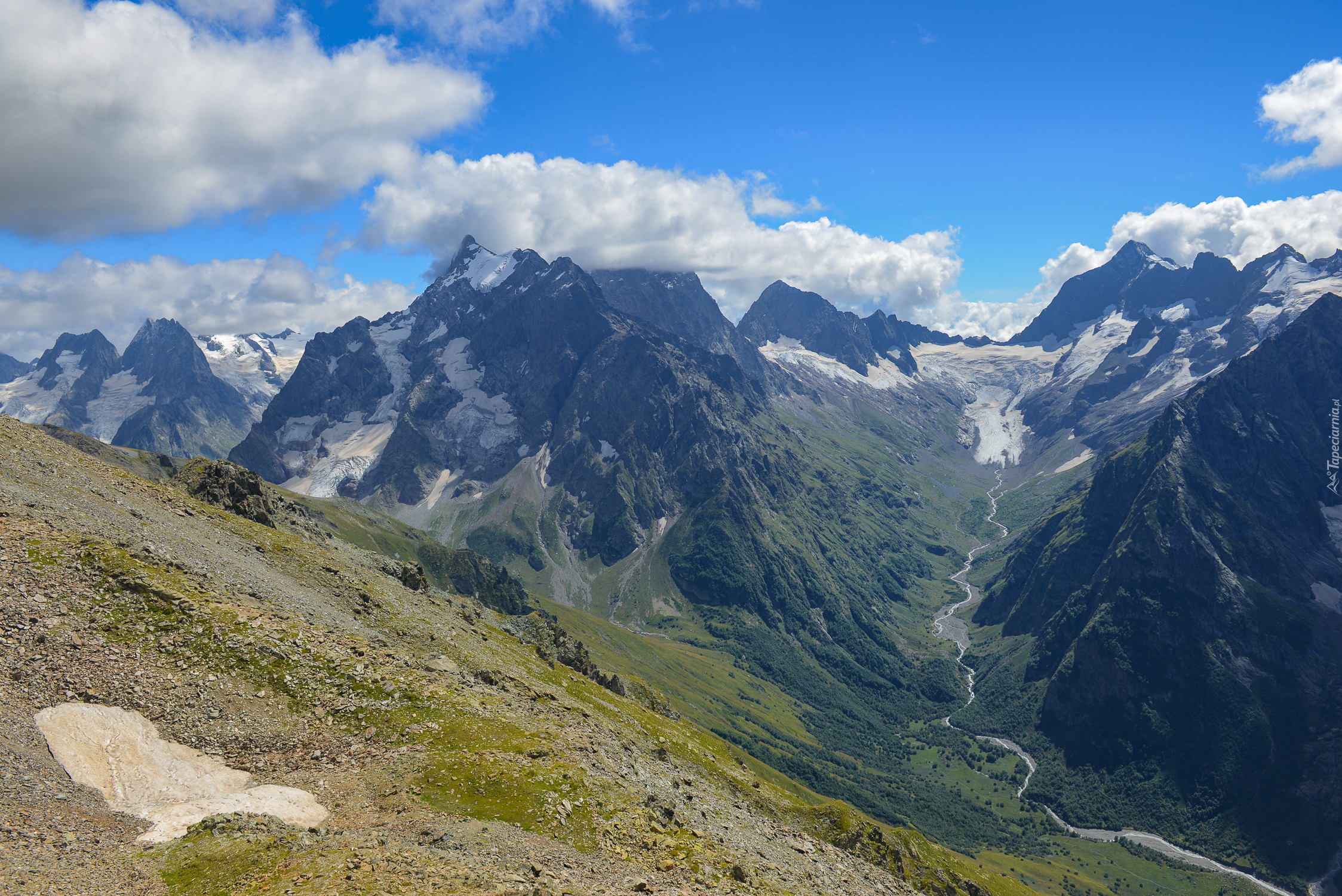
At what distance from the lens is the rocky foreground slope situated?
36.3 meters

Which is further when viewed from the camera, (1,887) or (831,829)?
(831,829)

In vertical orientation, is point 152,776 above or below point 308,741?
below

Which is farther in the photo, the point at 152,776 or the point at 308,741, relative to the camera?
the point at 308,741

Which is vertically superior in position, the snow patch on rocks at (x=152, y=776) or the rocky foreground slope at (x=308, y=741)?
the rocky foreground slope at (x=308, y=741)

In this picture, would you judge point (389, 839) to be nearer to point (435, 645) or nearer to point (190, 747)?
point (190, 747)

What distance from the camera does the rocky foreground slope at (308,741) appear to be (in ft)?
119

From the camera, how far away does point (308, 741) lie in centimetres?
4888

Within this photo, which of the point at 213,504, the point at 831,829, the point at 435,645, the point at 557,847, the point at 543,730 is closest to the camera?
the point at 557,847

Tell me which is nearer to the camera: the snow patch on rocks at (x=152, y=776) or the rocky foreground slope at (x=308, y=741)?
the rocky foreground slope at (x=308, y=741)

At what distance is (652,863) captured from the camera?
45.4 metres

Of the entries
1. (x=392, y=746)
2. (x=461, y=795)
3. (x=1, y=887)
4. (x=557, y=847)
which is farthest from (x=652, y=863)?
(x=1, y=887)

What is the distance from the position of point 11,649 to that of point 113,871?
2105cm

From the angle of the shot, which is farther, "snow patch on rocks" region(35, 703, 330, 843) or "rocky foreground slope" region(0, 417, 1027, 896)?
"snow patch on rocks" region(35, 703, 330, 843)

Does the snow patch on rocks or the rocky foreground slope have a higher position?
the rocky foreground slope
